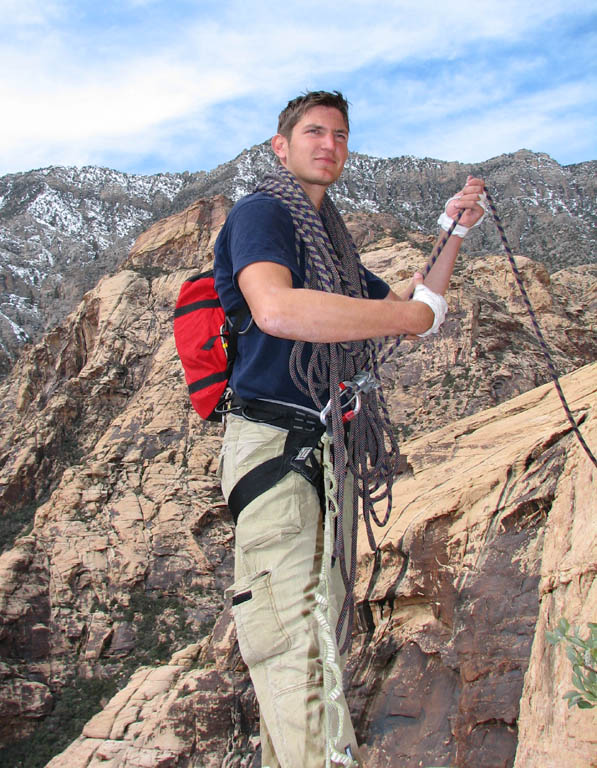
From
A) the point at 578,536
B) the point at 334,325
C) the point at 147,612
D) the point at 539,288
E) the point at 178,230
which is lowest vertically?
the point at 147,612

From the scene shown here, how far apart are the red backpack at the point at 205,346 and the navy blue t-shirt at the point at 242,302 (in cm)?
11

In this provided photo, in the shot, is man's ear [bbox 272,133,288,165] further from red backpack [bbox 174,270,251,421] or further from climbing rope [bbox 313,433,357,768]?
climbing rope [bbox 313,433,357,768]

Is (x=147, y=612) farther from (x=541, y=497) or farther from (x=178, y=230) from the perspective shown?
(x=178, y=230)

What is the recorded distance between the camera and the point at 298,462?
2.52 meters

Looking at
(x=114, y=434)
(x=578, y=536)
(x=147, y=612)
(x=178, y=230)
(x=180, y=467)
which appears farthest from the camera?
(x=178, y=230)

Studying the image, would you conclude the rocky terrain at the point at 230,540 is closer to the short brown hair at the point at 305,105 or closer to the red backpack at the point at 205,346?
the red backpack at the point at 205,346

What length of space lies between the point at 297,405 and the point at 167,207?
83.5 metres

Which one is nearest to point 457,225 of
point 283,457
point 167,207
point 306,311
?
point 306,311

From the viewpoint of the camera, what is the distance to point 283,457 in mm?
2531

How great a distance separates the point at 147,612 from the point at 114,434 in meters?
6.22

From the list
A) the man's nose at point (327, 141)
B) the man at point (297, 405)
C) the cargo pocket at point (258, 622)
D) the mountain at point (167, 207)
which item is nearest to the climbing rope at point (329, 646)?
the man at point (297, 405)

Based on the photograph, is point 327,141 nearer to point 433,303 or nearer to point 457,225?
point 457,225

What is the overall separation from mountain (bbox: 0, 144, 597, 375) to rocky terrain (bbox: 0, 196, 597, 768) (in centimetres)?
3027

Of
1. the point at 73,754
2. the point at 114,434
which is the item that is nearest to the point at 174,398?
the point at 114,434
